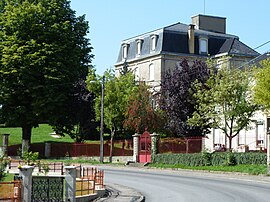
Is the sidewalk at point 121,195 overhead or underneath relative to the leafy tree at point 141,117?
underneath

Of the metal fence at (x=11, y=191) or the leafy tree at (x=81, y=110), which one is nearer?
the metal fence at (x=11, y=191)

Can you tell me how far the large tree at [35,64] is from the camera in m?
57.1

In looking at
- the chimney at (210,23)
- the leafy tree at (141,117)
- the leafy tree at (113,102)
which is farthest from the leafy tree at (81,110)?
the chimney at (210,23)

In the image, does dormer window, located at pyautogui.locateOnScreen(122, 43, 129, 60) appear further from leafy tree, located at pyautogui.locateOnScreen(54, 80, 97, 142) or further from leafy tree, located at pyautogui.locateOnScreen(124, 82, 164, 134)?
leafy tree, located at pyautogui.locateOnScreen(124, 82, 164, 134)

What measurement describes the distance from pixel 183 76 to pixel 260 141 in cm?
963

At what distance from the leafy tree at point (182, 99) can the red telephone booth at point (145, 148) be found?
125 inches

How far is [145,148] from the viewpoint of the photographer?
50844mm

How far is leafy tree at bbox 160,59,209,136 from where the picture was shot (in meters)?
52.9

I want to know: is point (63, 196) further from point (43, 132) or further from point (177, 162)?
point (43, 132)

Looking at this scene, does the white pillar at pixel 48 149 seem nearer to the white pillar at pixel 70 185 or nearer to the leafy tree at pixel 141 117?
the leafy tree at pixel 141 117

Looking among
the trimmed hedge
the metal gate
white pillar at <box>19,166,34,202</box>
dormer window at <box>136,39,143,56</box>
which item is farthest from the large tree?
white pillar at <box>19,166,34,202</box>

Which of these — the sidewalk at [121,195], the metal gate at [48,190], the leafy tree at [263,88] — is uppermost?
the leafy tree at [263,88]

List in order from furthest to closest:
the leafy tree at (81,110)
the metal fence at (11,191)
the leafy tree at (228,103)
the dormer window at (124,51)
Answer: the dormer window at (124,51) → the leafy tree at (81,110) → the leafy tree at (228,103) → the metal fence at (11,191)

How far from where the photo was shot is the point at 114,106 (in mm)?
55938
